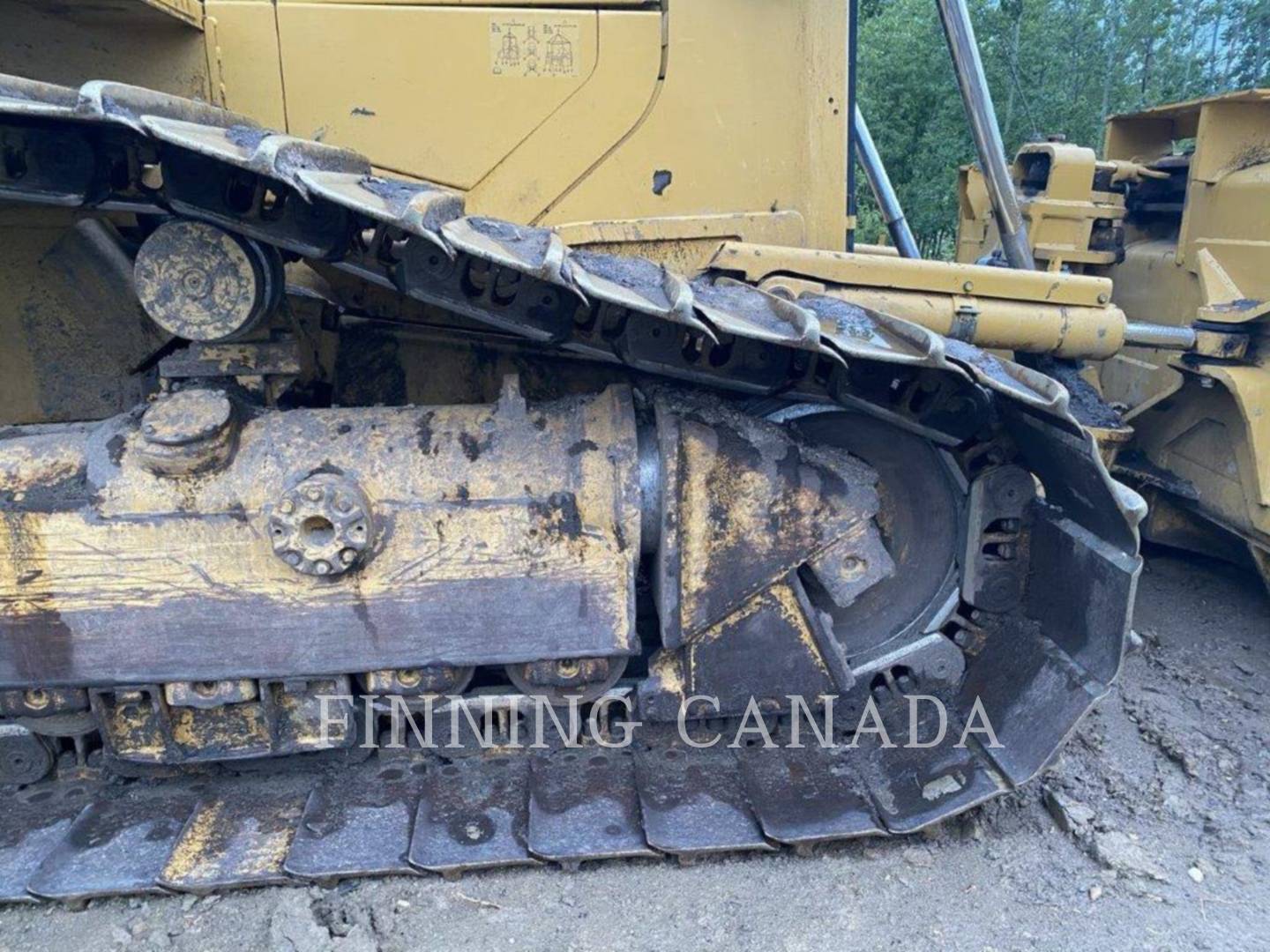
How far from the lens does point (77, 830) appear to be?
2.20 metres

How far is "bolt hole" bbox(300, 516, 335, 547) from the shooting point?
81.4 inches

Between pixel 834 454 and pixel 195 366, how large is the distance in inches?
58.1

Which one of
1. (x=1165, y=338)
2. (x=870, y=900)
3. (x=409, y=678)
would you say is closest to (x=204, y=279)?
(x=409, y=678)

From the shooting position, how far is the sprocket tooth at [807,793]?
86.9 inches

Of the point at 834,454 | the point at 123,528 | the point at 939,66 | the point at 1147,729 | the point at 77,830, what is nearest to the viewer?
the point at 123,528

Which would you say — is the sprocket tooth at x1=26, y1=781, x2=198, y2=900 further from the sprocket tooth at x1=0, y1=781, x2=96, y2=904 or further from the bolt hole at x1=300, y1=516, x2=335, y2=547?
the bolt hole at x1=300, y1=516, x2=335, y2=547

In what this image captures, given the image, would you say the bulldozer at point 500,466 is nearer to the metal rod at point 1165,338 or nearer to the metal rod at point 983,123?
the metal rod at point 983,123

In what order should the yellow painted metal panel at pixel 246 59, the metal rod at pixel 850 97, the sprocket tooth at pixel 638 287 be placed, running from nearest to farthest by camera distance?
the sprocket tooth at pixel 638 287 → the yellow painted metal panel at pixel 246 59 → the metal rod at pixel 850 97

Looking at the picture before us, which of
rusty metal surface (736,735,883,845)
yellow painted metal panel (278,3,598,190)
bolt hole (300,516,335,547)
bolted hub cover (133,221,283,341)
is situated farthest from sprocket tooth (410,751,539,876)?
yellow painted metal panel (278,3,598,190)

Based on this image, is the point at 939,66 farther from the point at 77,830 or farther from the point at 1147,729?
the point at 77,830

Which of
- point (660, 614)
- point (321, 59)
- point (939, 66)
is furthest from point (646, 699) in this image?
point (939, 66)

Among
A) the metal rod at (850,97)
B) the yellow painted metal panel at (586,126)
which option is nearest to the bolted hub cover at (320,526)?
the yellow painted metal panel at (586,126)

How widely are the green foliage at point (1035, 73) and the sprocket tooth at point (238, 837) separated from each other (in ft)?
33.3

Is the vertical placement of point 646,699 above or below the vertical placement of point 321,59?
below
